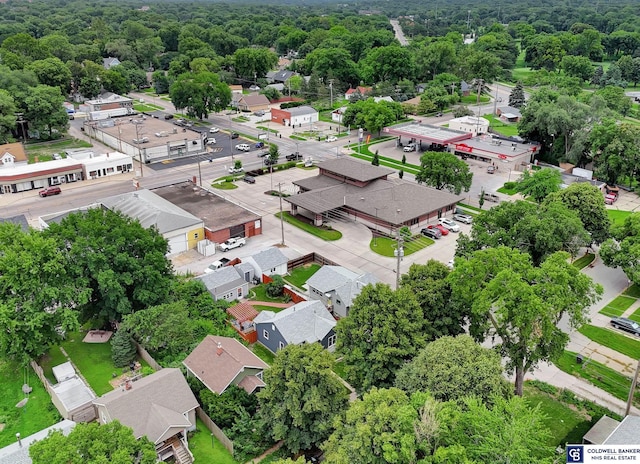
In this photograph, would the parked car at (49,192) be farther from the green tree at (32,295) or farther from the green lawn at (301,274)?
the green lawn at (301,274)

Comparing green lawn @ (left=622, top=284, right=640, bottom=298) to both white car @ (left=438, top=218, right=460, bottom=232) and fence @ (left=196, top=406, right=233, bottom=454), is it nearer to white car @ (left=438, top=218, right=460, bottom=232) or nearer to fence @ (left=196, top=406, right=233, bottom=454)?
white car @ (left=438, top=218, right=460, bottom=232)

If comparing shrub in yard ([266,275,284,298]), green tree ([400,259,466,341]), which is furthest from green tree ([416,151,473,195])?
green tree ([400,259,466,341])

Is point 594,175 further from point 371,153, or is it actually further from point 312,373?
point 312,373

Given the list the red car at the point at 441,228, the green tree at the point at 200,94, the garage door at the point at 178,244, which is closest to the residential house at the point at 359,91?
the green tree at the point at 200,94

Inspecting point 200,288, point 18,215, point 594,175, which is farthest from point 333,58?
point 200,288

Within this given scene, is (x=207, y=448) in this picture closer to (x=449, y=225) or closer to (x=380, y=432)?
(x=380, y=432)
